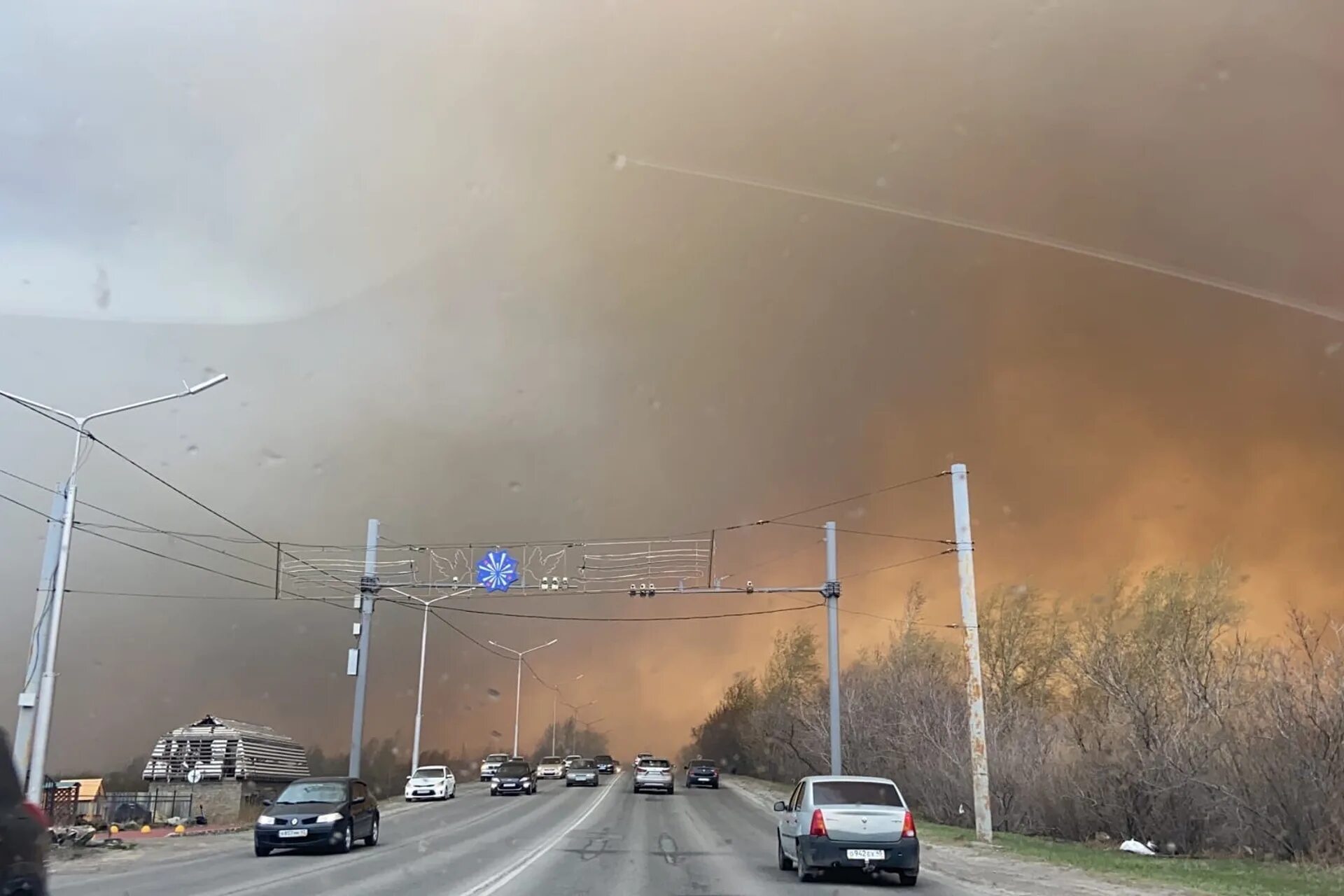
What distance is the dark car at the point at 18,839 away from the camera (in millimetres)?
7934

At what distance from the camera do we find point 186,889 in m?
16.1

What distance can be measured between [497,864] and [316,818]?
6.01 meters

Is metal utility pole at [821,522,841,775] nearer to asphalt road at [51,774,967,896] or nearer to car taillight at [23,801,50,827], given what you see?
asphalt road at [51,774,967,896]

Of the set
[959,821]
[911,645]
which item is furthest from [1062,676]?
[911,645]

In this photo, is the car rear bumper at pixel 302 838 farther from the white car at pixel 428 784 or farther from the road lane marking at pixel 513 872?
the white car at pixel 428 784

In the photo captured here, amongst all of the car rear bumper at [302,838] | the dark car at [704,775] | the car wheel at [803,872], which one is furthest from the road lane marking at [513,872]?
the dark car at [704,775]

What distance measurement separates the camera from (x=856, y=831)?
1680cm

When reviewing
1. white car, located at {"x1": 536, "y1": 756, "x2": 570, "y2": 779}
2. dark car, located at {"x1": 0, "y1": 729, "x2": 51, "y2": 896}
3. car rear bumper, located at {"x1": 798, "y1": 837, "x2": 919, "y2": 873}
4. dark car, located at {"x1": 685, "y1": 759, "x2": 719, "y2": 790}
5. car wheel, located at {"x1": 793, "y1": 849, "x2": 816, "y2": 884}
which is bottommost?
white car, located at {"x1": 536, "y1": 756, "x2": 570, "y2": 779}

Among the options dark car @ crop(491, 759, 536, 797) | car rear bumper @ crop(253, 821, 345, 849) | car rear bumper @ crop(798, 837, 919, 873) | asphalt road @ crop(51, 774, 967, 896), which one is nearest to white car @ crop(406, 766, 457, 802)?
dark car @ crop(491, 759, 536, 797)

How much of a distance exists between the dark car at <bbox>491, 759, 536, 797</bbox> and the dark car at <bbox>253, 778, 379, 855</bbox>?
31285 millimetres

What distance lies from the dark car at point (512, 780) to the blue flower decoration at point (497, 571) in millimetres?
26945

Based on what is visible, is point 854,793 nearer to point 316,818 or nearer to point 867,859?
point 867,859

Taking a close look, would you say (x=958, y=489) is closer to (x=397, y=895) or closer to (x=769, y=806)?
(x=397, y=895)

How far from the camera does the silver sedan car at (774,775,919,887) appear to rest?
1664 centimetres
